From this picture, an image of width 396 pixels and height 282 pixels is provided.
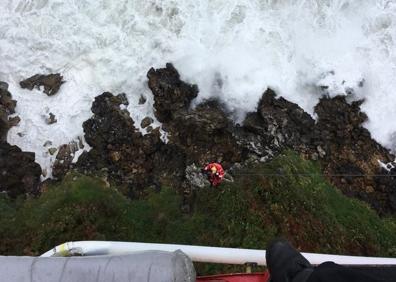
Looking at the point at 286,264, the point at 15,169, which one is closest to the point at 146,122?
the point at 15,169

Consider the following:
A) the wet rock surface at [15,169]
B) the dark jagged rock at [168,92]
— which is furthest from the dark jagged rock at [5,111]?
the dark jagged rock at [168,92]

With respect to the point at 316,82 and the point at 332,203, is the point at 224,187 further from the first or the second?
the point at 316,82

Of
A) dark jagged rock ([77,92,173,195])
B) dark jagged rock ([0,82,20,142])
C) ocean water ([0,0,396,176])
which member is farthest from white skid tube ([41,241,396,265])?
dark jagged rock ([0,82,20,142])

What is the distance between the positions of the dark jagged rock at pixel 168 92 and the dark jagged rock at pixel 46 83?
2.68 metres

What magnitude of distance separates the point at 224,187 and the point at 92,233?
331 centimetres

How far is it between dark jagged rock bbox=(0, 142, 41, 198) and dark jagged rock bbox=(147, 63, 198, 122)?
3.59m

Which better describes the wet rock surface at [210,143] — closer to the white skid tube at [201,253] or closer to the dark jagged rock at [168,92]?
the dark jagged rock at [168,92]

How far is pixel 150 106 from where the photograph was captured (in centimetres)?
1344

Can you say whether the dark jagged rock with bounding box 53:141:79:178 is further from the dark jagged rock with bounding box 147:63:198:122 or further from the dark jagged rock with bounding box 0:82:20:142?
the dark jagged rock with bounding box 147:63:198:122

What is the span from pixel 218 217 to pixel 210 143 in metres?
2.20

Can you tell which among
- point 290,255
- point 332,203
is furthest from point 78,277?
A: point 332,203

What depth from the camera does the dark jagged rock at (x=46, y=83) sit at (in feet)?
44.6

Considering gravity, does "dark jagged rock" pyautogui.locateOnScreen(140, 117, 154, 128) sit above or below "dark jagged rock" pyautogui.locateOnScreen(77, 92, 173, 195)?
above

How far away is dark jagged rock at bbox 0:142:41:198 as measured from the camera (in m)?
12.0
